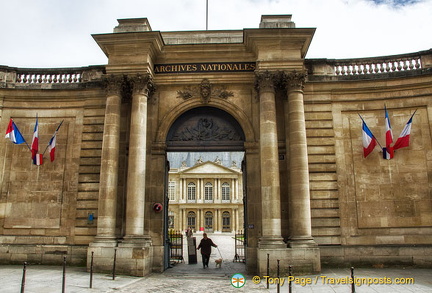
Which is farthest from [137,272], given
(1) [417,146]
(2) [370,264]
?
(1) [417,146]

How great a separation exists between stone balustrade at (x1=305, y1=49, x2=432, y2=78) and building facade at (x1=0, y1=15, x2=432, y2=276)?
0.06 m

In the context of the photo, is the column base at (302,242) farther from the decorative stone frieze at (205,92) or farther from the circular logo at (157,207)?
the decorative stone frieze at (205,92)

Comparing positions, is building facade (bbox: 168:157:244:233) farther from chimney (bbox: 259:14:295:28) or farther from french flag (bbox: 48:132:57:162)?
chimney (bbox: 259:14:295:28)

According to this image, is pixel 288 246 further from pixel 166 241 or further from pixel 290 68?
pixel 290 68

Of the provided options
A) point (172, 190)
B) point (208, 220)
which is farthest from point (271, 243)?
point (172, 190)

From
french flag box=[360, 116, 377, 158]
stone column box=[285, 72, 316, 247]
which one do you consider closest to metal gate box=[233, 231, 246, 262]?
stone column box=[285, 72, 316, 247]

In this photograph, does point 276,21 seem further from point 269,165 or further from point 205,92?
point 269,165

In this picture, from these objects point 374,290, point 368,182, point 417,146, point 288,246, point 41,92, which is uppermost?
point 41,92

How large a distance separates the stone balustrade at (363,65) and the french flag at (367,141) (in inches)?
92.4

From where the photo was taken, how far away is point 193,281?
1180cm

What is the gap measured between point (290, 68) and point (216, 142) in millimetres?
4052

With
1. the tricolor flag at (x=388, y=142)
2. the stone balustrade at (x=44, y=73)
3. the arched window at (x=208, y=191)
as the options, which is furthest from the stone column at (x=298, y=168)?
the arched window at (x=208, y=191)

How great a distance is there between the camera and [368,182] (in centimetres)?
1432

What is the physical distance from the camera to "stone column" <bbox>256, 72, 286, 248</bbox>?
12.8 metres
